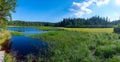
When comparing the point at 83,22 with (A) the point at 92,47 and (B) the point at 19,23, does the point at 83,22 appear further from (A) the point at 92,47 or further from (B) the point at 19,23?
(A) the point at 92,47

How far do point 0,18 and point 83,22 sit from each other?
101 metres

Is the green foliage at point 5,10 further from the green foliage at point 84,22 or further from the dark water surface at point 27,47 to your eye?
the green foliage at point 84,22

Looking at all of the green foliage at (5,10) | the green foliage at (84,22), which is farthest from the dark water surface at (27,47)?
the green foliage at (84,22)

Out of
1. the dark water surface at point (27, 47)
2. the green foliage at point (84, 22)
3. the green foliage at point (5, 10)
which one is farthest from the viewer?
the green foliage at point (84, 22)

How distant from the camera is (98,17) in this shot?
154m

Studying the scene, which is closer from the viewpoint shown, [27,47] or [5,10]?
[27,47]

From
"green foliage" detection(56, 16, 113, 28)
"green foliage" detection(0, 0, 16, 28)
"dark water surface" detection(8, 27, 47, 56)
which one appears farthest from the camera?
"green foliage" detection(56, 16, 113, 28)

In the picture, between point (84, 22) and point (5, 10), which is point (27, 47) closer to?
point (5, 10)

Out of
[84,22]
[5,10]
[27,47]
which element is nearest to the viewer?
[27,47]

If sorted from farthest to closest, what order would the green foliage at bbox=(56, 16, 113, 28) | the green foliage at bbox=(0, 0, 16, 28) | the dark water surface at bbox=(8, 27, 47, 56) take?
the green foliage at bbox=(56, 16, 113, 28) → the green foliage at bbox=(0, 0, 16, 28) → the dark water surface at bbox=(8, 27, 47, 56)

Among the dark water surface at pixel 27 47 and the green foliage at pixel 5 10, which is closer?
the dark water surface at pixel 27 47

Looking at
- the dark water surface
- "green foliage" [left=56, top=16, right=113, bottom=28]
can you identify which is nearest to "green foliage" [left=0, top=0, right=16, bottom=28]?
the dark water surface

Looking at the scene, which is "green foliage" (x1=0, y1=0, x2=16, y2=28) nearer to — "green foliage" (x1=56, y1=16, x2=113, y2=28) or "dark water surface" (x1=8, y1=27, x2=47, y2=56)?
"dark water surface" (x1=8, y1=27, x2=47, y2=56)

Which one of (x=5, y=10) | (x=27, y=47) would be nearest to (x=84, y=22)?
(x=5, y=10)
